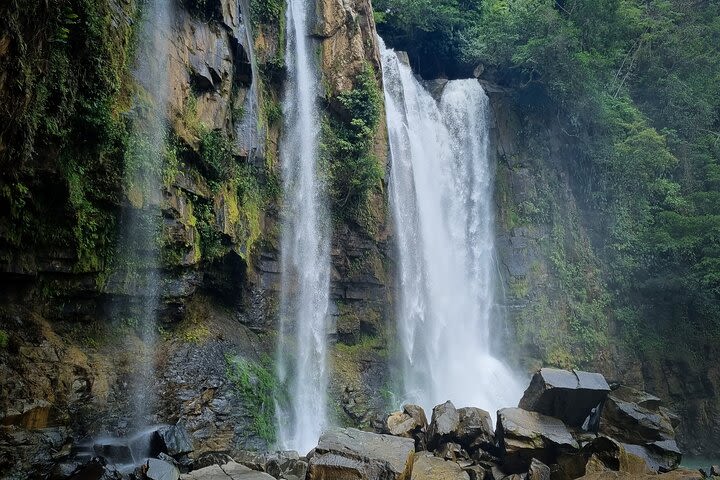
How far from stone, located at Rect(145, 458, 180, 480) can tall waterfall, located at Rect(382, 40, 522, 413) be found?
9.25 meters

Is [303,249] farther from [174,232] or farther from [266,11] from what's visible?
[266,11]

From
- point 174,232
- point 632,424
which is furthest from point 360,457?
point 632,424

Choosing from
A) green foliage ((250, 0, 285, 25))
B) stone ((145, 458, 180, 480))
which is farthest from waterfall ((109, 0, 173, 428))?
green foliage ((250, 0, 285, 25))

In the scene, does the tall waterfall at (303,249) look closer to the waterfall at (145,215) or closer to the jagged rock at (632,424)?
the waterfall at (145,215)

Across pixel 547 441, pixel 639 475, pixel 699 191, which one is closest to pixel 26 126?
pixel 547 441

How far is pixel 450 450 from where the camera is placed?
10469 millimetres

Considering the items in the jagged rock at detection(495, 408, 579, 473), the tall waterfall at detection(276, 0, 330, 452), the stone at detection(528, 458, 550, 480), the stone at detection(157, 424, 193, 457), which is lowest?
the stone at detection(528, 458, 550, 480)

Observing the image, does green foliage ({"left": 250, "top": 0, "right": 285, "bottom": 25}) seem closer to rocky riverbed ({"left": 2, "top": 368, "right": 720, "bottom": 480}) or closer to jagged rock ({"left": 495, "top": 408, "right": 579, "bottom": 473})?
rocky riverbed ({"left": 2, "top": 368, "right": 720, "bottom": 480})

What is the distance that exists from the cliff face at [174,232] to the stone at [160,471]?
1378 millimetres

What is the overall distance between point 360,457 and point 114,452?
156 inches

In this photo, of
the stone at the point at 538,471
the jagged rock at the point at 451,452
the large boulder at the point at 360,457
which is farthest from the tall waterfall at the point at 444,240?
the large boulder at the point at 360,457

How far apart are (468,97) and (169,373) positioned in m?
17.0

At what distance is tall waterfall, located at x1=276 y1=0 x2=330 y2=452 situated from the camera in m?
13.2

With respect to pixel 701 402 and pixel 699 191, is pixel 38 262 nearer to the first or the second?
pixel 701 402
